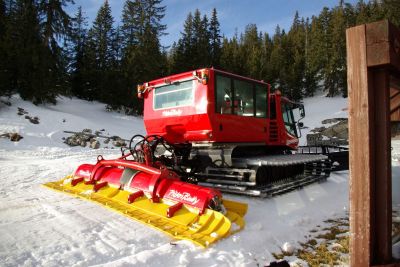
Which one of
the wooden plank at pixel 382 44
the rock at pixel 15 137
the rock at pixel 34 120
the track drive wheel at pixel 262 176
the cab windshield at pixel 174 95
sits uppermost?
the rock at pixel 34 120

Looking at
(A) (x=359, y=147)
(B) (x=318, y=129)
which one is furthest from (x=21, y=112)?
(B) (x=318, y=129)

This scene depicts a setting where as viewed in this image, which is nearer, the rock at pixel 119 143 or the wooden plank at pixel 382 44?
the wooden plank at pixel 382 44

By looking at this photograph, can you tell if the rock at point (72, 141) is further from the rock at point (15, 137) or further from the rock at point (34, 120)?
the rock at point (34, 120)

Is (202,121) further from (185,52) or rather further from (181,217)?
(185,52)

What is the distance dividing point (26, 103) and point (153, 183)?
72.1 feet

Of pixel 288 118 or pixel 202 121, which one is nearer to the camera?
pixel 202 121

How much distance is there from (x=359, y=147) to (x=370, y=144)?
0.07 meters

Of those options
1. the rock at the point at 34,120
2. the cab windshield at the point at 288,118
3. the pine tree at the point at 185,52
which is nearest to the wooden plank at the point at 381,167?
the cab windshield at the point at 288,118

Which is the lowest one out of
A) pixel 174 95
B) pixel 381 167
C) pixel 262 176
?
pixel 262 176

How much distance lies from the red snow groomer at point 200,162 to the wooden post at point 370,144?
227cm

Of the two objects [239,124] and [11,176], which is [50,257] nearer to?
[239,124]

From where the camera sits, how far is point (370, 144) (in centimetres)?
231

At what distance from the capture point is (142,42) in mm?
33594

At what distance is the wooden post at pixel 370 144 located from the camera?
2.30 m
